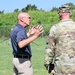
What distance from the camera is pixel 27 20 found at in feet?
26.6

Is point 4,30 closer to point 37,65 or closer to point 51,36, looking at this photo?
point 37,65

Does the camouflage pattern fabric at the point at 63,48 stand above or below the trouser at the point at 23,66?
above

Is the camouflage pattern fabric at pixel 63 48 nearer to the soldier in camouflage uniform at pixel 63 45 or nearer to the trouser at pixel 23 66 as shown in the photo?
the soldier in camouflage uniform at pixel 63 45

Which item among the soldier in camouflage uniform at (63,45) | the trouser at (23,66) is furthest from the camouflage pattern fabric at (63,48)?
the trouser at (23,66)

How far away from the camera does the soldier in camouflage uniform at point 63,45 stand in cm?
654

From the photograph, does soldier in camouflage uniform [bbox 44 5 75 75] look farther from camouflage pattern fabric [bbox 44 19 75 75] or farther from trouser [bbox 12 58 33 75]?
trouser [bbox 12 58 33 75]

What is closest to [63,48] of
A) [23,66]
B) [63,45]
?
[63,45]

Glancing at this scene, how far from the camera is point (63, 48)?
6.55m

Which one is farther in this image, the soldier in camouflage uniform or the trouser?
the trouser

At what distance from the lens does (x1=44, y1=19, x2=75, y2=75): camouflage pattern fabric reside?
21.5 feet

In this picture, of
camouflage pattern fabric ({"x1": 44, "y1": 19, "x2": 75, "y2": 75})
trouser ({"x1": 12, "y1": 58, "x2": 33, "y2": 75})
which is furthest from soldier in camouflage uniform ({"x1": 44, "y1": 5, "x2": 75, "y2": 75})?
trouser ({"x1": 12, "y1": 58, "x2": 33, "y2": 75})

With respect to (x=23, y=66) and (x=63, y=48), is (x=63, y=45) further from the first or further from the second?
(x=23, y=66)

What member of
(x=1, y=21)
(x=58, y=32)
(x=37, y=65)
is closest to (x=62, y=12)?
(x=58, y=32)

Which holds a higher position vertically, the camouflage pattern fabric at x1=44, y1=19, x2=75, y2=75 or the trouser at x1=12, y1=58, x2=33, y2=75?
the camouflage pattern fabric at x1=44, y1=19, x2=75, y2=75
